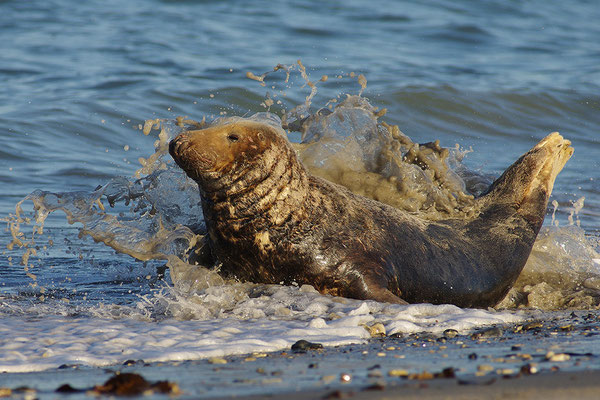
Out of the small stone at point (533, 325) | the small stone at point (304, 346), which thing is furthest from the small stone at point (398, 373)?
the small stone at point (533, 325)

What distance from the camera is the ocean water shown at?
4551 mm

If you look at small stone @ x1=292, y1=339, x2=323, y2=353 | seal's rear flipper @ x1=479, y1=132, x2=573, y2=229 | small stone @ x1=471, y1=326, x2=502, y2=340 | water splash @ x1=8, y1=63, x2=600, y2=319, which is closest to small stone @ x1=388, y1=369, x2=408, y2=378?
small stone @ x1=292, y1=339, x2=323, y2=353

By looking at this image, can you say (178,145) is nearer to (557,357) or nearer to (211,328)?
(211,328)

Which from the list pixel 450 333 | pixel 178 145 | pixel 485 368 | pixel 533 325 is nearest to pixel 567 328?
pixel 533 325

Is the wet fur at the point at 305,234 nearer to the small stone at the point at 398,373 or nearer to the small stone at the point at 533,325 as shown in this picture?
the small stone at the point at 533,325

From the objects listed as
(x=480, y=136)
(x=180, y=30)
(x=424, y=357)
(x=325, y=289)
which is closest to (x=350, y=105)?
(x=325, y=289)

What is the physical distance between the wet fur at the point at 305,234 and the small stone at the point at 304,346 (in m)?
1.21

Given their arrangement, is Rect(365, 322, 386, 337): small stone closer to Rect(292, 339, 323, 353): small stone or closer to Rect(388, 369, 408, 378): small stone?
Rect(292, 339, 323, 353): small stone

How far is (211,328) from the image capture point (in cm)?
427

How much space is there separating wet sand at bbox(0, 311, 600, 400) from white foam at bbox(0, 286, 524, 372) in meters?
0.16

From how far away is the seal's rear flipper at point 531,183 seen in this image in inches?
256

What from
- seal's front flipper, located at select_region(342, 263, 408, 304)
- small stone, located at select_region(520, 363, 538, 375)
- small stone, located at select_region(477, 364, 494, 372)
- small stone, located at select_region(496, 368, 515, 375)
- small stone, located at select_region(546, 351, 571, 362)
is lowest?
seal's front flipper, located at select_region(342, 263, 408, 304)

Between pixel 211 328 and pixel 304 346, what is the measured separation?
2.19 ft

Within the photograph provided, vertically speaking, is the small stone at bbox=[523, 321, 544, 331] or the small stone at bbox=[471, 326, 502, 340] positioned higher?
the small stone at bbox=[471, 326, 502, 340]
